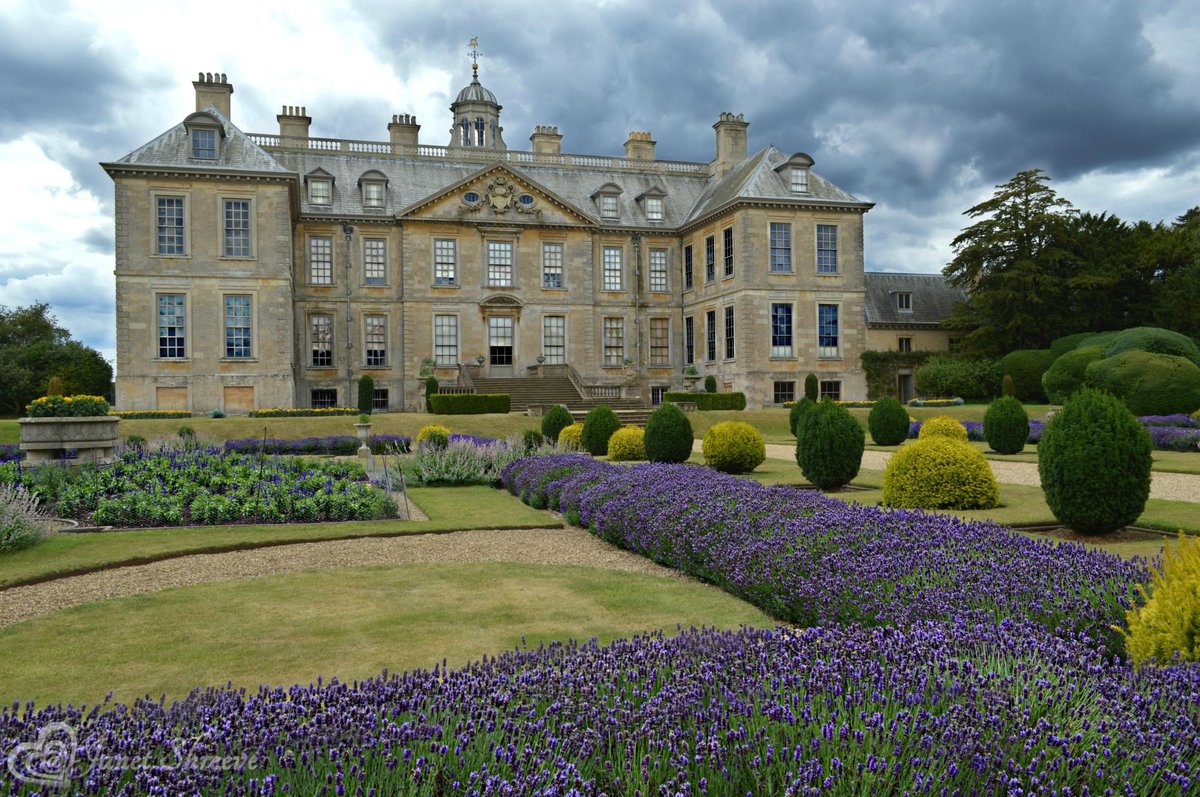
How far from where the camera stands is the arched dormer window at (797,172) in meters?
36.0

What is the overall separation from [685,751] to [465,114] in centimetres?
5459

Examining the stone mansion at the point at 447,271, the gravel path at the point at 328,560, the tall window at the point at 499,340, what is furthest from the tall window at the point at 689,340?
the gravel path at the point at 328,560

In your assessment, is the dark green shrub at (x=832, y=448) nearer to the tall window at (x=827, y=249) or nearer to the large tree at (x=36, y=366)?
the tall window at (x=827, y=249)

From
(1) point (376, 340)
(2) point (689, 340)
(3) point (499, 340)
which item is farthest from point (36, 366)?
(2) point (689, 340)

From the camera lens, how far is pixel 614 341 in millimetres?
39500

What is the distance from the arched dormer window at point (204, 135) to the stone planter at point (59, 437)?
66.6 ft

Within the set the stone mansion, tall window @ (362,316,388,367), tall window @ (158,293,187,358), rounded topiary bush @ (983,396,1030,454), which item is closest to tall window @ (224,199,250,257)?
the stone mansion

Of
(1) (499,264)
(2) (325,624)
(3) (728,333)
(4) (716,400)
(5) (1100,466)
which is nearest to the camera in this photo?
(2) (325,624)

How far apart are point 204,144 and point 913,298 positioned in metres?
33.6

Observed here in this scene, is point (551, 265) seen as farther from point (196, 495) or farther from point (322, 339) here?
point (196, 495)

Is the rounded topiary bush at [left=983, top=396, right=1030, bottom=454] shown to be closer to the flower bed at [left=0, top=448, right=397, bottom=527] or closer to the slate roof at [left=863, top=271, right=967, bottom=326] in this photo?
the flower bed at [left=0, top=448, right=397, bottom=527]

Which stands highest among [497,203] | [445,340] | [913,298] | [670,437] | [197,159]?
[197,159]

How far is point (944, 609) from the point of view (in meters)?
4.84

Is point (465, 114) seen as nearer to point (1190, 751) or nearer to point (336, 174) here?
point (336, 174)
